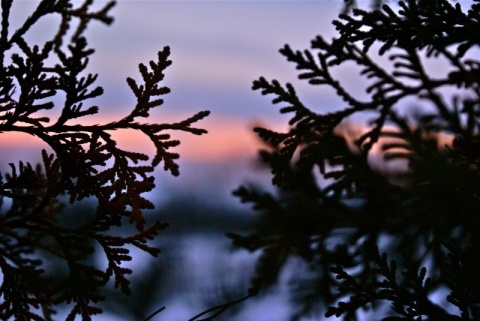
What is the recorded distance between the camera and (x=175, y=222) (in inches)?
434

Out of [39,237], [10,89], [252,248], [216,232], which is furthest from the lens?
[216,232]

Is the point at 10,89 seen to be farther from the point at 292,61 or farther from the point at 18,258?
the point at 292,61

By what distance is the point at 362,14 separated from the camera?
2.55 m

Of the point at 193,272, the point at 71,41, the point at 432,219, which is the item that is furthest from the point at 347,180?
the point at 193,272

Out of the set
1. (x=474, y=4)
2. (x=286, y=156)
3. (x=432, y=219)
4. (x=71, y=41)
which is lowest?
(x=432, y=219)

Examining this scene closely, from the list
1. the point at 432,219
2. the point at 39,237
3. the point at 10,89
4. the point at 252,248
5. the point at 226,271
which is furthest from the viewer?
the point at 226,271

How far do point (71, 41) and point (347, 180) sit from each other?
1453 millimetres

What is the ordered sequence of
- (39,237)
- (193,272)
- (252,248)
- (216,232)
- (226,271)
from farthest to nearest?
1. (216,232)
2. (193,272)
3. (226,271)
4. (252,248)
5. (39,237)

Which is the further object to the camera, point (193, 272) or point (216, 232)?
point (216, 232)

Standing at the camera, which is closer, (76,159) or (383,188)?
(76,159)

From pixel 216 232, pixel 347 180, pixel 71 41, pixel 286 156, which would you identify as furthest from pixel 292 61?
pixel 216 232

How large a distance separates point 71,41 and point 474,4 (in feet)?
5.63

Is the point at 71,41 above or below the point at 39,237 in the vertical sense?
above

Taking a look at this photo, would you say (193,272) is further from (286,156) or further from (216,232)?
(286,156)
